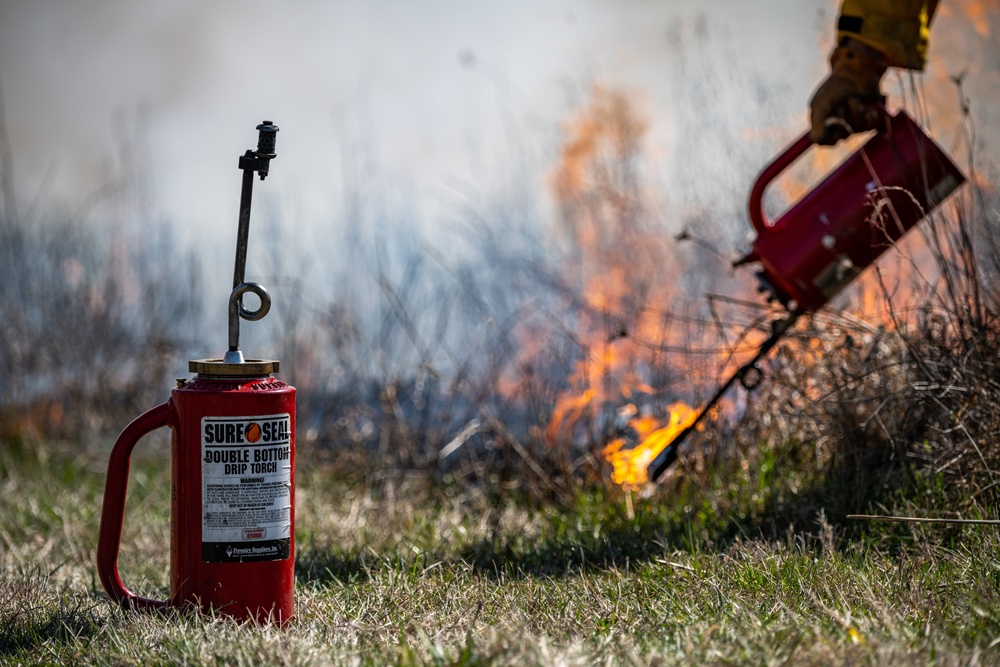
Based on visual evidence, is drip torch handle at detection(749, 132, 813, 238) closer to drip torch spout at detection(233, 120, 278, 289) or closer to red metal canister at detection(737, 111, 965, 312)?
red metal canister at detection(737, 111, 965, 312)

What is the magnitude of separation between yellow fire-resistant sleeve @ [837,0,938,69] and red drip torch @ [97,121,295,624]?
175 centimetres

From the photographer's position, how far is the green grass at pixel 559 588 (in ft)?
5.81

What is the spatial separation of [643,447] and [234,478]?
1.74m

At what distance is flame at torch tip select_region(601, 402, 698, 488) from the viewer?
3.24 metres

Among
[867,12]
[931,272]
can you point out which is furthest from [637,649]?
[931,272]

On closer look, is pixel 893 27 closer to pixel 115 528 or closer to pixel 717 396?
pixel 717 396

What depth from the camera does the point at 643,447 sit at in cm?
336

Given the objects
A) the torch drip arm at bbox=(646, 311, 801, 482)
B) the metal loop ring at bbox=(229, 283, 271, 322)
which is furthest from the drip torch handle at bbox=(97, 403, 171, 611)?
the torch drip arm at bbox=(646, 311, 801, 482)

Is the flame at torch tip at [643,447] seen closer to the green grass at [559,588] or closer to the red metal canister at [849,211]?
the green grass at [559,588]

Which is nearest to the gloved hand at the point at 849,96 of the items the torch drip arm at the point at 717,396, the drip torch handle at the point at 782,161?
the drip torch handle at the point at 782,161

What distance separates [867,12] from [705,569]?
1671 millimetres

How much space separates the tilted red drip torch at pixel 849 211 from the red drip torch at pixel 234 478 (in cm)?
153

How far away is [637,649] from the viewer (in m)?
1.78

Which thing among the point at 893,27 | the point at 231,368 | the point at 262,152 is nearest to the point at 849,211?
the point at 893,27
